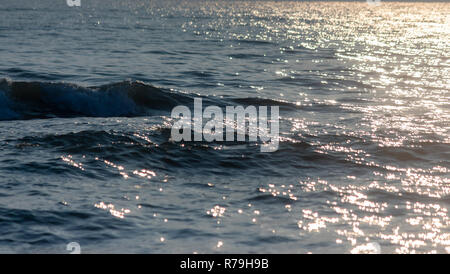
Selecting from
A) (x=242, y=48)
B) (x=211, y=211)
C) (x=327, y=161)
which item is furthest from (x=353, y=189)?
(x=242, y=48)

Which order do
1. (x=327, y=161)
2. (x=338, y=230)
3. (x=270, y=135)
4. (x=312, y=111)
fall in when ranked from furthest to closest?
(x=312, y=111) < (x=270, y=135) < (x=327, y=161) < (x=338, y=230)

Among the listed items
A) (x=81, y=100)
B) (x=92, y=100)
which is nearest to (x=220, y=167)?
(x=92, y=100)

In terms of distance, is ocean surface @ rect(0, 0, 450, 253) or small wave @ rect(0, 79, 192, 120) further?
small wave @ rect(0, 79, 192, 120)

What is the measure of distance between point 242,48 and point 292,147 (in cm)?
2851

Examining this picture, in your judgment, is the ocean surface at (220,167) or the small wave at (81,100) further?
the small wave at (81,100)

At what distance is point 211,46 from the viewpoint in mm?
42812

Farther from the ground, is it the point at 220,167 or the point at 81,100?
the point at 81,100

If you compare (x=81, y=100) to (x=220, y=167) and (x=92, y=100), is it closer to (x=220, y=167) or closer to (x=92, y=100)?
(x=92, y=100)

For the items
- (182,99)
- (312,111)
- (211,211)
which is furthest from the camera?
(182,99)

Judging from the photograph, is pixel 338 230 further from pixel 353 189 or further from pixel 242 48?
pixel 242 48

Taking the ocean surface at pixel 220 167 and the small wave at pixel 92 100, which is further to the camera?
the small wave at pixel 92 100

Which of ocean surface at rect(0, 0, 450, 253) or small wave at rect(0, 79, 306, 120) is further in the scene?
small wave at rect(0, 79, 306, 120)
